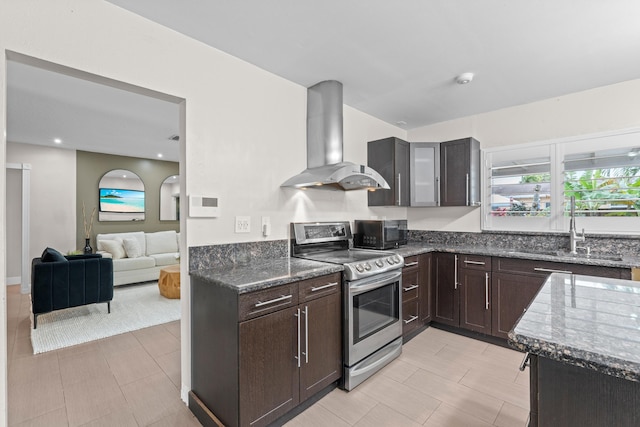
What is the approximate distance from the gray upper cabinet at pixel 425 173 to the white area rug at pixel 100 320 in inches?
130

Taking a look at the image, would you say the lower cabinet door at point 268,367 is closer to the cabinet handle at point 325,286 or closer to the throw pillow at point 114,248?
the cabinet handle at point 325,286

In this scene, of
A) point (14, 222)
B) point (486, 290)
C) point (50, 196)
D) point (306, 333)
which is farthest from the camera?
point (50, 196)

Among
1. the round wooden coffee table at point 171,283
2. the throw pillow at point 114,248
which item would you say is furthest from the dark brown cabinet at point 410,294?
the throw pillow at point 114,248

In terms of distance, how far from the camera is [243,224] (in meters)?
2.32

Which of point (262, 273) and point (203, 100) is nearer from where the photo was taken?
point (262, 273)

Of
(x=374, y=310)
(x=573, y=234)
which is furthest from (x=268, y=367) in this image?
(x=573, y=234)

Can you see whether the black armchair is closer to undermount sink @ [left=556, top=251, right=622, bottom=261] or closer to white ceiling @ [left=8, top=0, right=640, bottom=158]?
white ceiling @ [left=8, top=0, right=640, bottom=158]

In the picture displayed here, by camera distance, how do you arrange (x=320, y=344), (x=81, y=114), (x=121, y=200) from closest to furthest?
(x=320, y=344), (x=81, y=114), (x=121, y=200)

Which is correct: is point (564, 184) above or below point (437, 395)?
above

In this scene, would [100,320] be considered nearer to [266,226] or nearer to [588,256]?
[266,226]

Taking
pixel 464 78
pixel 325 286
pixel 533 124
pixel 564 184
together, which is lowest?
pixel 325 286

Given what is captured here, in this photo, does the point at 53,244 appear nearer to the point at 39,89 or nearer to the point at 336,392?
the point at 39,89

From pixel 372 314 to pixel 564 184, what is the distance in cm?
244

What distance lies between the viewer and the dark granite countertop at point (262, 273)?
1651 mm
